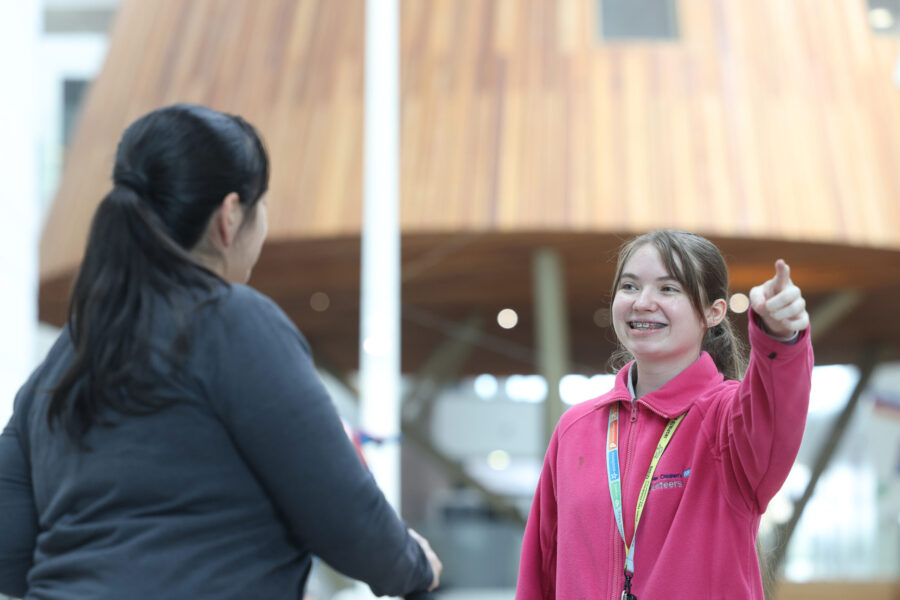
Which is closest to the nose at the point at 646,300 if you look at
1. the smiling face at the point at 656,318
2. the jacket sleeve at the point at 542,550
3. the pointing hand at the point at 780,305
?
the smiling face at the point at 656,318

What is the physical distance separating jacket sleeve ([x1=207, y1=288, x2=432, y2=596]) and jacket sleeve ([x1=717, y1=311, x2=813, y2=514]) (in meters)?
0.77

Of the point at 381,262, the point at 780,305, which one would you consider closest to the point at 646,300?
the point at 780,305

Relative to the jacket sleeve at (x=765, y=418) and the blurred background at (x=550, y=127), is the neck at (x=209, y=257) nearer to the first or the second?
the jacket sleeve at (x=765, y=418)

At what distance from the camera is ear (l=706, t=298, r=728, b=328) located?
242 cm

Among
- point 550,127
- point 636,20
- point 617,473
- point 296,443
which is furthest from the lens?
point 636,20

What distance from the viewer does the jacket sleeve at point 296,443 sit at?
153cm

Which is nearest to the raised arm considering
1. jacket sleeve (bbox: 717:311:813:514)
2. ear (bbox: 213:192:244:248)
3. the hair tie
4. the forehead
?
jacket sleeve (bbox: 717:311:813:514)

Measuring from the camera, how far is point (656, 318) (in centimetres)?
236

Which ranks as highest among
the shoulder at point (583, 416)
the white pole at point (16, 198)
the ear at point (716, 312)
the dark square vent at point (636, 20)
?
the dark square vent at point (636, 20)

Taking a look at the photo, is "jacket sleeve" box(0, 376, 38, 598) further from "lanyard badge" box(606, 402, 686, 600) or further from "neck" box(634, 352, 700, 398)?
"neck" box(634, 352, 700, 398)

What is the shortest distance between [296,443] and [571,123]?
754 centimetres

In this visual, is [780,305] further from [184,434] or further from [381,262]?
[381,262]

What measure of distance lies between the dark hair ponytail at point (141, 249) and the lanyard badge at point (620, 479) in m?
1.04

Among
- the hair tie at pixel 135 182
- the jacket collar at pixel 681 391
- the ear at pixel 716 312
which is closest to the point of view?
the hair tie at pixel 135 182
